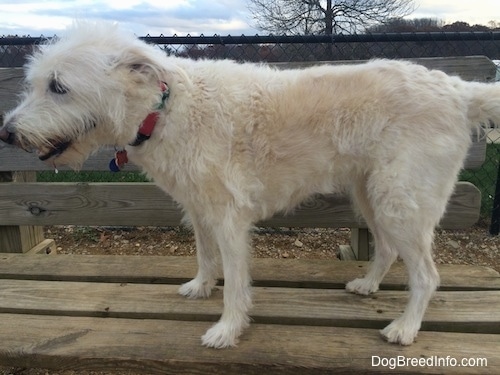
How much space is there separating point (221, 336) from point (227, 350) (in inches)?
2.7

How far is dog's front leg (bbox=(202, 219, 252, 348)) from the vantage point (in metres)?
2.14

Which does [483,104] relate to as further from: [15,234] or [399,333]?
[15,234]

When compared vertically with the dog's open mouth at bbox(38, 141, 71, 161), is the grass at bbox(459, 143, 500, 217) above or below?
below

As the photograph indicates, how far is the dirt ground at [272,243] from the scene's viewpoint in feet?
13.4

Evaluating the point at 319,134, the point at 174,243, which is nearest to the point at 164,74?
the point at 319,134

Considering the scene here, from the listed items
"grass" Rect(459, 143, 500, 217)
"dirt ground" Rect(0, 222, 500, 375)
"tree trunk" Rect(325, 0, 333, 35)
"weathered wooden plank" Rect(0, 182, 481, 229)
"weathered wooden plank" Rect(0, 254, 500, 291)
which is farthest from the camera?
"tree trunk" Rect(325, 0, 333, 35)

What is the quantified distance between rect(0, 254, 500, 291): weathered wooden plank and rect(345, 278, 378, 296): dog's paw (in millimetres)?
117

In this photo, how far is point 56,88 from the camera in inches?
75.4

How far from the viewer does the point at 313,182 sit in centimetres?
227

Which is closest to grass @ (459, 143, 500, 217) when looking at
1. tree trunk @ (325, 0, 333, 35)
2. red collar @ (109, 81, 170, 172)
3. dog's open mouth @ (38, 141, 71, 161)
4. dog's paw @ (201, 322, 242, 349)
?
dog's paw @ (201, 322, 242, 349)

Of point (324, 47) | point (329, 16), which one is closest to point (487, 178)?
point (324, 47)

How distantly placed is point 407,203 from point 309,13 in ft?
31.9

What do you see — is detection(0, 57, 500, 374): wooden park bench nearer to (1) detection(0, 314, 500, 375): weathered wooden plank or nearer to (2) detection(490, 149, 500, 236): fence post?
(1) detection(0, 314, 500, 375): weathered wooden plank

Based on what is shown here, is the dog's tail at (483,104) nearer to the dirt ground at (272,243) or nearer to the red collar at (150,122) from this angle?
the red collar at (150,122)
